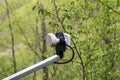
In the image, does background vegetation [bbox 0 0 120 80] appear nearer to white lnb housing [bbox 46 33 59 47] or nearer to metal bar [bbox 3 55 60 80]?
white lnb housing [bbox 46 33 59 47]

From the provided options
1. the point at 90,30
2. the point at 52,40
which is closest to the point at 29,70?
the point at 52,40

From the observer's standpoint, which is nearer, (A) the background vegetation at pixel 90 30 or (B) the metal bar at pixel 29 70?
(B) the metal bar at pixel 29 70

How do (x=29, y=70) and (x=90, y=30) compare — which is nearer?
(x=29, y=70)

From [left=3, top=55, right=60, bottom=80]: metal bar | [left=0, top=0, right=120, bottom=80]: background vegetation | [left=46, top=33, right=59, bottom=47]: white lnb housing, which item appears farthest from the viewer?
[left=0, top=0, right=120, bottom=80]: background vegetation

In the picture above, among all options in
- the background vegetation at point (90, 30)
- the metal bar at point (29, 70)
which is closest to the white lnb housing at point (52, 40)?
the metal bar at point (29, 70)

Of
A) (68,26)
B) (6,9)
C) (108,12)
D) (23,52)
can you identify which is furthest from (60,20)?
(23,52)

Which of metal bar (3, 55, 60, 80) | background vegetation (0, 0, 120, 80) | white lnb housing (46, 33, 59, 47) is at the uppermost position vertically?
white lnb housing (46, 33, 59, 47)

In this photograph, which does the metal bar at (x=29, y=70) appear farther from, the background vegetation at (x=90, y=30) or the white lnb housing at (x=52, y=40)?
the background vegetation at (x=90, y=30)

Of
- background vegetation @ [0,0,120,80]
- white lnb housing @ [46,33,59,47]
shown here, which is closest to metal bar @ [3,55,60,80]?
white lnb housing @ [46,33,59,47]

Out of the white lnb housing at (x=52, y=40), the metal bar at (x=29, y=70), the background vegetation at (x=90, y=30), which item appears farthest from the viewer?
the background vegetation at (x=90, y=30)

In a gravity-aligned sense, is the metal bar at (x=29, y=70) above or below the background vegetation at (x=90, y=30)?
above

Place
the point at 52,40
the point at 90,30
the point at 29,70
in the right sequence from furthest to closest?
the point at 90,30, the point at 52,40, the point at 29,70

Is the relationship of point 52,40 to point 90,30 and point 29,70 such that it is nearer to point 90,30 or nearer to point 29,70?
point 29,70

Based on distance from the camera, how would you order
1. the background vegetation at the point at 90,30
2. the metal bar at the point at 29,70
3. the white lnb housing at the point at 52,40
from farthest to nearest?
the background vegetation at the point at 90,30 < the white lnb housing at the point at 52,40 < the metal bar at the point at 29,70
